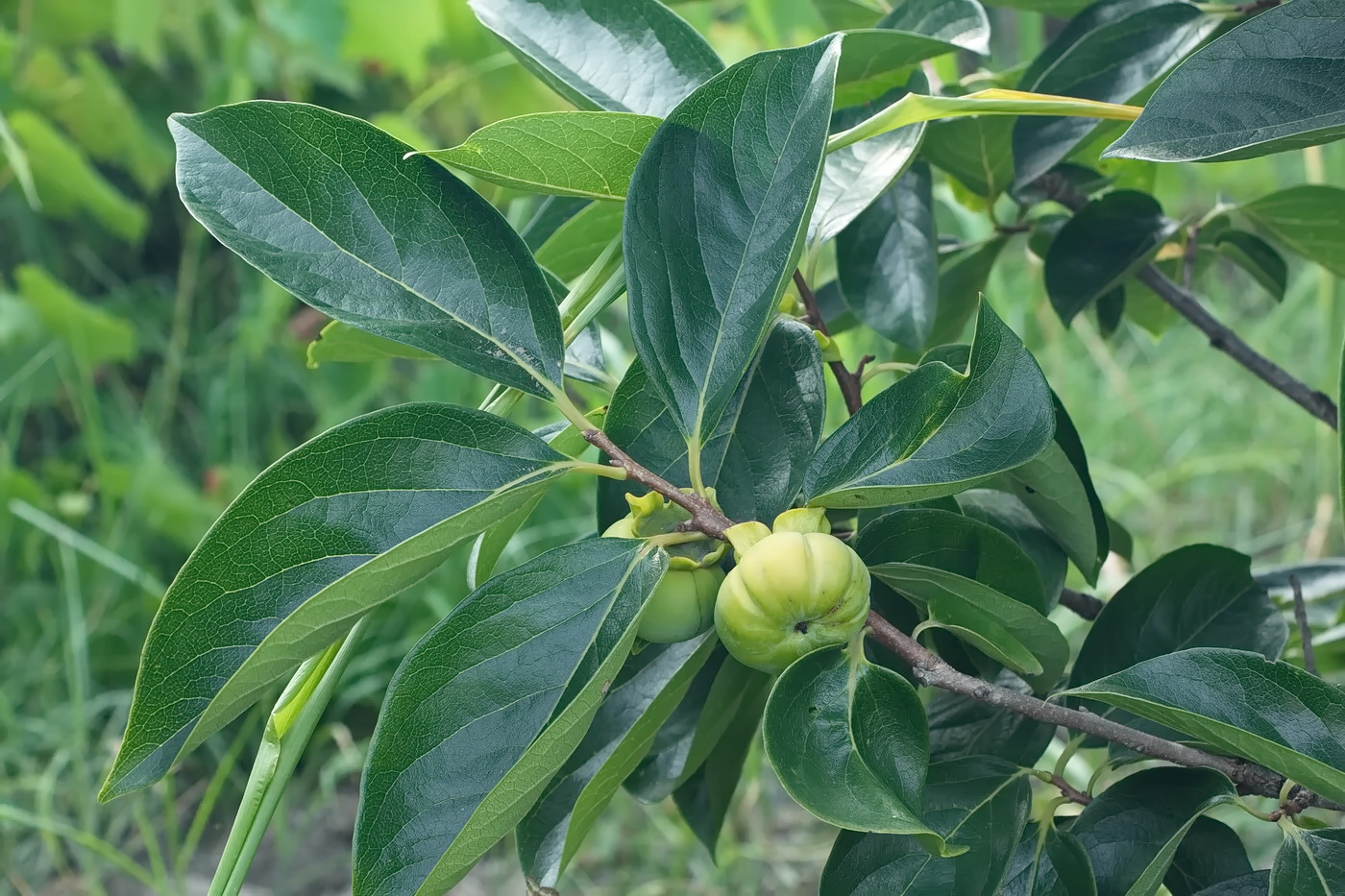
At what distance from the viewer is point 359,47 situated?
1.69 meters

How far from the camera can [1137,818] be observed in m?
0.38

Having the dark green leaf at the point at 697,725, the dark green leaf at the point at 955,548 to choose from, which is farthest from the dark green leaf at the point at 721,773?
the dark green leaf at the point at 955,548

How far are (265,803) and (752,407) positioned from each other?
209 mm

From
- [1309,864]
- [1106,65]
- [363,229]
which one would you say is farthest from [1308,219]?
[363,229]

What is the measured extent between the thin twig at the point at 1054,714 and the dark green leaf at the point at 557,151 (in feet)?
0.55

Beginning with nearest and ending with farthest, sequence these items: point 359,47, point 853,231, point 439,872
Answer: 1. point 439,872
2. point 853,231
3. point 359,47

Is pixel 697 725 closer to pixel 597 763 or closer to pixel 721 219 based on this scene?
pixel 597 763

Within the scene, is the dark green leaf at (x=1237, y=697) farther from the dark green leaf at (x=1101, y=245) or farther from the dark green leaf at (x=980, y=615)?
the dark green leaf at (x=1101, y=245)

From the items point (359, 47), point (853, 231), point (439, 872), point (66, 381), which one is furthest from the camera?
point (359, 47)

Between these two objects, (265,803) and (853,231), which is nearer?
(265,803)

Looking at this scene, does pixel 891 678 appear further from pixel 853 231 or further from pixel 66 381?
pixel 66 381

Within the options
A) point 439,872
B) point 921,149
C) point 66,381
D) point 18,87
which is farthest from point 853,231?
point 18,87

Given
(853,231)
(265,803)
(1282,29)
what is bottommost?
(265,803)

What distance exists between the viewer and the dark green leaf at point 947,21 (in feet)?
1.45
